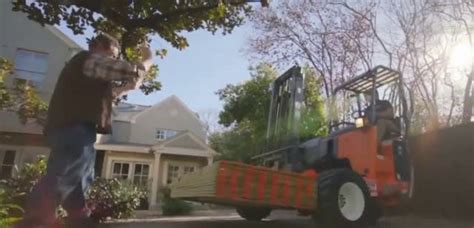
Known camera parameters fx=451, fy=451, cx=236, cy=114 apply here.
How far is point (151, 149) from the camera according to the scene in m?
20.0

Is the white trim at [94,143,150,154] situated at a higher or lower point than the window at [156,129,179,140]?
lower

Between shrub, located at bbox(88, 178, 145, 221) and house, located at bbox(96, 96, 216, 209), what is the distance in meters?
7.39

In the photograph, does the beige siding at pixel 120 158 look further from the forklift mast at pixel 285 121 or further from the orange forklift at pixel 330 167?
the forklift mast at pixel 285 121

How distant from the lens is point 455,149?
33.6 ft

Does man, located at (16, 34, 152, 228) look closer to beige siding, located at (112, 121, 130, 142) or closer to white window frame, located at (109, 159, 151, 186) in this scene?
white window frame, located at (109, 159, 151, 186)

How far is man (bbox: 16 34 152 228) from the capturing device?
2.46 m

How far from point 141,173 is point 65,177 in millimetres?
18412

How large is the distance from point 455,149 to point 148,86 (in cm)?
701

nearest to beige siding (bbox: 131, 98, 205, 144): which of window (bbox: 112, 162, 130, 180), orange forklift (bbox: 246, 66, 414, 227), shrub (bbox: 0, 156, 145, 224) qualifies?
window (bbox: 112, 162, 130, 180)

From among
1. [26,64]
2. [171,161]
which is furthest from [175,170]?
[26,64]

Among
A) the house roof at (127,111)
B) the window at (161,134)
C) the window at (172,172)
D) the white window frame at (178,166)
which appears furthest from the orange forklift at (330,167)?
the window at (161,134)

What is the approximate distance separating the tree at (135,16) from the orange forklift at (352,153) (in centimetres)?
210

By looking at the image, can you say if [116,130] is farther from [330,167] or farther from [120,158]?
[330,167]

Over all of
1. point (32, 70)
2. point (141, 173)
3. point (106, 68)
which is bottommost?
point (106, 68)
